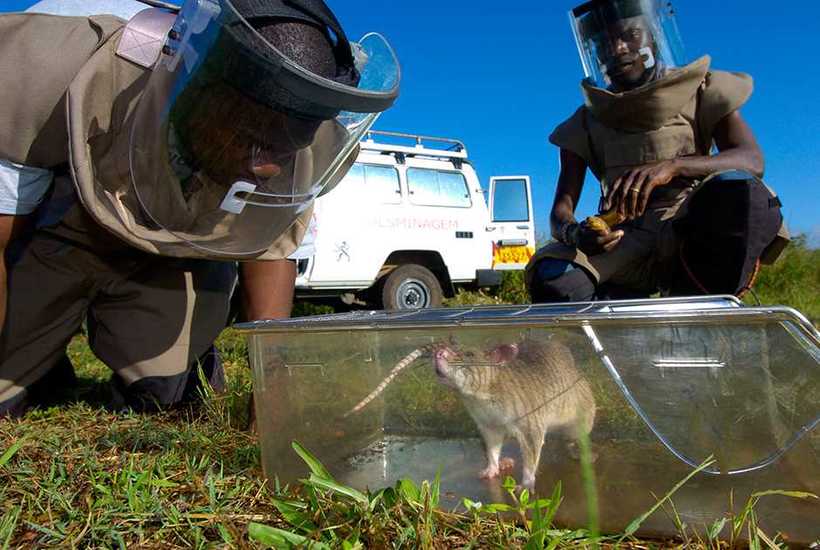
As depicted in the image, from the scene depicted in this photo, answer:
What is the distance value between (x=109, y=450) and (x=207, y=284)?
0.92 meters

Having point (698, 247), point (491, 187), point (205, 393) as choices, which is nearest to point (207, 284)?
point (205, 393)

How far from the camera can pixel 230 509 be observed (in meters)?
1.16

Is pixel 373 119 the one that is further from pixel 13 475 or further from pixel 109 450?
pixel 13 475

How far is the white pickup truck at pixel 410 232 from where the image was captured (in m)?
7.57

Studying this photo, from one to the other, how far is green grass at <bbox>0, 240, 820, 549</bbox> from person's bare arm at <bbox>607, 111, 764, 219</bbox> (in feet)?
4.25

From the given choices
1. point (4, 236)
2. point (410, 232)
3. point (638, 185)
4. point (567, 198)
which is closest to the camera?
point (4, 236)

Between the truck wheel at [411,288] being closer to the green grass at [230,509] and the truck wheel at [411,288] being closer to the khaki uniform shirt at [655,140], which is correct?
the khaki uniform shirt at [655,140]

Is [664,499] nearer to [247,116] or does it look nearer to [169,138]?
[247,116]

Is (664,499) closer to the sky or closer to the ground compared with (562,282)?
closer to the ground

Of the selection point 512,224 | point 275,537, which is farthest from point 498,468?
point 512,224

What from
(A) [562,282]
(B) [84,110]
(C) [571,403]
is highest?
(B) [84,110]

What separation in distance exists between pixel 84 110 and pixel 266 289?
80 centimetres

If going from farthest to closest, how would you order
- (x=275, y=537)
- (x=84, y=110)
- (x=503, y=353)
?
(x=84, y=110)
(x=503, y=353)
(x=275, y=537)

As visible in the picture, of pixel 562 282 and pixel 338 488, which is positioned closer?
pixel 338 488
